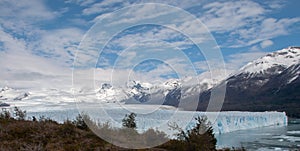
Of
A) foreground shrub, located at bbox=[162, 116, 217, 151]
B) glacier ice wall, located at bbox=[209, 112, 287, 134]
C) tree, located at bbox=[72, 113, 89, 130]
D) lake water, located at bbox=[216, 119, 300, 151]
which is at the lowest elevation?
lake water, located at bbox=[216, 119, 300, 151]

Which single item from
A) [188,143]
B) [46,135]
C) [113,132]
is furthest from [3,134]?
[188,143]

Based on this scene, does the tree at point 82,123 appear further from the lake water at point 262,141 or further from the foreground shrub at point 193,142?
the lake water at point 262,141

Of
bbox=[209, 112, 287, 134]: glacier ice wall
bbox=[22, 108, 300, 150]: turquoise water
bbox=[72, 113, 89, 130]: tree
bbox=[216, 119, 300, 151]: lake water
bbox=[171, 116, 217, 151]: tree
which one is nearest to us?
bbox=[171, 116, 217, 151]: tree

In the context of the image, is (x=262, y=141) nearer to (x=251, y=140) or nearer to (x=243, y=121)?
(x=251, y=140)

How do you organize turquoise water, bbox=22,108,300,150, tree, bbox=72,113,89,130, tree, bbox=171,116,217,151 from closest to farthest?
tree, bbox=171,116,217,151, tree, bbox=72,113,89,130, turquoise water, bbox=22,108,300,150

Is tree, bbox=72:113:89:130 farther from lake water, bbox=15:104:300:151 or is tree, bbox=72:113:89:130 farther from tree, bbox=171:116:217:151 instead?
lake water, bbox=15:104:300:151

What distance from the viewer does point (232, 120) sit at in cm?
4281

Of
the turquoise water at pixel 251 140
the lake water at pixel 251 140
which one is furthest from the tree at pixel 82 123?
the lake water at pixel 251 140

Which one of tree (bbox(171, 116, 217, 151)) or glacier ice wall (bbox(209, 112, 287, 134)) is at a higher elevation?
tree (bbox(171, 116, 217, 151))

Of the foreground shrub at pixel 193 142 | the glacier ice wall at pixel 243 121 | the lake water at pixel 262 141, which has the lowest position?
the lake water at pixel 262 141

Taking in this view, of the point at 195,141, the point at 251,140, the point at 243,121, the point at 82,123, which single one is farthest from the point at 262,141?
the point at 195,141

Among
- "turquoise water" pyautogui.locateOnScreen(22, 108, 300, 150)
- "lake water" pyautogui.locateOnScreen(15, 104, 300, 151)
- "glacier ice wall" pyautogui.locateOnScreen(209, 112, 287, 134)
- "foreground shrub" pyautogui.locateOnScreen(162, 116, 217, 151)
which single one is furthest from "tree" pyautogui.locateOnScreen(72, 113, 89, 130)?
"glacier ice wall" pyautogui.locateOnScreen(209, 112, 287, 134)

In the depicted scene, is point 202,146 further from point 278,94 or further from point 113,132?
point 278,94

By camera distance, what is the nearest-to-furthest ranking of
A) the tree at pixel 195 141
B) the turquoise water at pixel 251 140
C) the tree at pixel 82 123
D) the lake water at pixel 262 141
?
1. the tree at pixel 195 141
2. the tree at pixel 82 123
3. the lake water at pixel 262 141
4. the turquoise water at pixel 251 140
